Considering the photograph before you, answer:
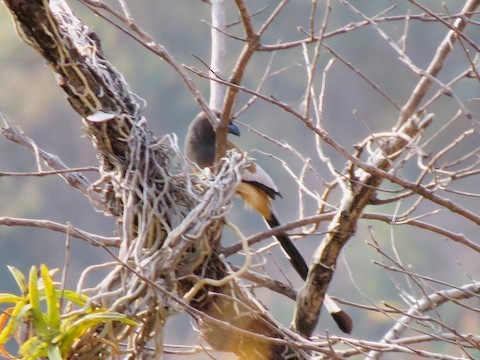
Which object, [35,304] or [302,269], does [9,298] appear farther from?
[302,269]

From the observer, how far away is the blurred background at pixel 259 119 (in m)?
4.10

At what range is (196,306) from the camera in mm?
1688

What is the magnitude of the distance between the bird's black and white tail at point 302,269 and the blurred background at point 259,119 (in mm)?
1201

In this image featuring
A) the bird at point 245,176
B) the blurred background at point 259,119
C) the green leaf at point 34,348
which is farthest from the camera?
the blurred background at point 259,119

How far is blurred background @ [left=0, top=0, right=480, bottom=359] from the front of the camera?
4098 millimetres

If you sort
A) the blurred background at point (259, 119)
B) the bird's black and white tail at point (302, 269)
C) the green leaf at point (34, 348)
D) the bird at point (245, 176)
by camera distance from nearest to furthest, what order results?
the green leaf at point (34, 348)
the bird's black and white tail at point (302, 269)
the bird at point (245, 176)
the blurred background at point (259, 119)

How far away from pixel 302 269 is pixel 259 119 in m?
2.06

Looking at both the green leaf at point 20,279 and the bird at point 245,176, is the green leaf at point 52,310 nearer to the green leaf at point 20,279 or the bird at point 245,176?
the green leaf at point 20,279

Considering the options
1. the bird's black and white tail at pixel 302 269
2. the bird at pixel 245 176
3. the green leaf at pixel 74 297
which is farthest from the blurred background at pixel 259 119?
the green leaf at pixel 74 297

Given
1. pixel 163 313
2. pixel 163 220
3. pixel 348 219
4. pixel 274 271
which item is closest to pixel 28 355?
pixel 163 313

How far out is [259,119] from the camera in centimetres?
456

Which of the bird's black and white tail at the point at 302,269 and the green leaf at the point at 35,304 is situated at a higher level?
the bird's black and white tail at the point at 302,269

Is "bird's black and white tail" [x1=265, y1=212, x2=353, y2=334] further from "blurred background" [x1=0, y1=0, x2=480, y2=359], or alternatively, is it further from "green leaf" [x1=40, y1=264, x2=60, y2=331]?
"blurred background" [x1=0, y1=0, x2=480, y2=359]

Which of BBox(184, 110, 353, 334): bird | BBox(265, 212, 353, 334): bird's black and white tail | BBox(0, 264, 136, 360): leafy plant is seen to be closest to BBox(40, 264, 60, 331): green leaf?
BBox(0, 264, 136, 360): leafy plant
